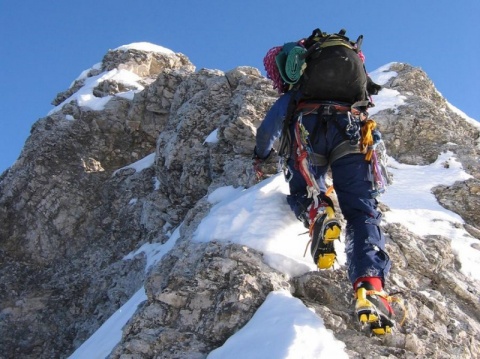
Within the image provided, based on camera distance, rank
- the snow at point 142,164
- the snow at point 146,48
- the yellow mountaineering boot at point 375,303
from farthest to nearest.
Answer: the snow at point 146,48
the snow at point 142,164
the yellow mountaineering boot at point 375,303

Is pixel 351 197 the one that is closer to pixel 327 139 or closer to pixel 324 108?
pixel 327 139

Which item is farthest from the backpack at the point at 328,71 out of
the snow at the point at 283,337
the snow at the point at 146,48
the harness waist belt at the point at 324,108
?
the snow at the point at 146,48

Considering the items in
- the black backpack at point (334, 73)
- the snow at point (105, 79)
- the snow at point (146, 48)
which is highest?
the snow at point (146, 48)

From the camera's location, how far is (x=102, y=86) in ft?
84.2

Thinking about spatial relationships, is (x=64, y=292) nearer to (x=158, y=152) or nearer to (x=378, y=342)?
(x=158, y=152)

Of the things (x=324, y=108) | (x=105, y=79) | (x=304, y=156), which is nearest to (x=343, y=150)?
(x=304, y=156)

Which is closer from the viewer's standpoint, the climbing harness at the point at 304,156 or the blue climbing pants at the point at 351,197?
the blue climbing pants at the point at 351,197

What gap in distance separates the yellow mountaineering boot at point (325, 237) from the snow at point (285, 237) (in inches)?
22.4

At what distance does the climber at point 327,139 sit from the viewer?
16.6ft

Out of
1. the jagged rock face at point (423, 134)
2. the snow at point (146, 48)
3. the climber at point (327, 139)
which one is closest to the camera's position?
the climber at point (327, 139)

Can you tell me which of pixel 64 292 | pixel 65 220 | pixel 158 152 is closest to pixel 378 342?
pixel 158 152

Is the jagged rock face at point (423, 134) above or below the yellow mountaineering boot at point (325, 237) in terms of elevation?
above

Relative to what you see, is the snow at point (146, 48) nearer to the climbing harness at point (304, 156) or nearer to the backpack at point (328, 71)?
the backpack at point (328, 71)

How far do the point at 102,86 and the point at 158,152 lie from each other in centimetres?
1084
